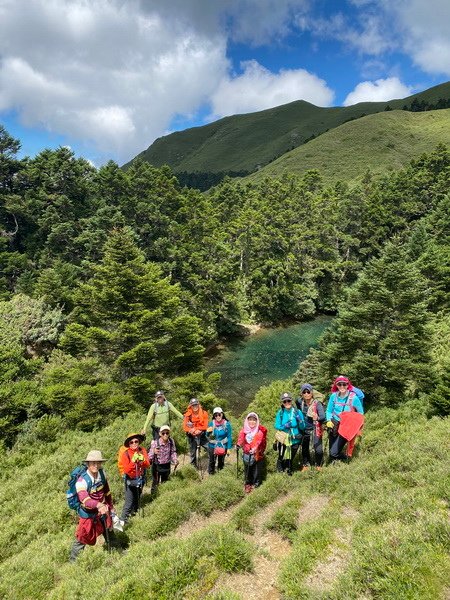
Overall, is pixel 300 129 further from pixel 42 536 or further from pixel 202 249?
pixel 42 536

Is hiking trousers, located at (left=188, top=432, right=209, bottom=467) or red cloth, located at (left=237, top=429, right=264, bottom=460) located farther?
hiking trousers, located at (left=188, top=432, right=209, bottom=467)

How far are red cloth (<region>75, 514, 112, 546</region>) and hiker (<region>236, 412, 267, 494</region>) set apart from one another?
130 inches

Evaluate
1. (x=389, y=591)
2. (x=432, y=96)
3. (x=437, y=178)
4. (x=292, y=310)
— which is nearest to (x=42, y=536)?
(x=389, y=591)

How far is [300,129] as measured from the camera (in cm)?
19275

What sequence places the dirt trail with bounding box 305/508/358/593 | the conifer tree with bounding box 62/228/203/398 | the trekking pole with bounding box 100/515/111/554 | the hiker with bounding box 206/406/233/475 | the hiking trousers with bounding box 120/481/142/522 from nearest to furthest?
the dirt trail with bounding box 305/508/358/593, the trekking pole with bounding box 100/515/111/554, the hiking trousers with bounding box 120/481/142/522, the hiker with bounding box 206/406/233/475, the conifer tree with bounding box 62/228/203/398

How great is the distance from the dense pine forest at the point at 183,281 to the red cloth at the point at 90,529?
10472 mm

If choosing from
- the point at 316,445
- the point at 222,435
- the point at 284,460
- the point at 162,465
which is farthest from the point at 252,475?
the point at 162,465

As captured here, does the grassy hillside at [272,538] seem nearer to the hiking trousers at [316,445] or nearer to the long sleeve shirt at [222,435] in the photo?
the hiking trousers at [316,445]

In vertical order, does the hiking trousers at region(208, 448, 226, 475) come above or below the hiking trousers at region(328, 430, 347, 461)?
below

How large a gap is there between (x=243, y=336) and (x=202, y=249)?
11.5m

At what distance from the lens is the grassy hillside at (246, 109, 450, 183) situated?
10075cm

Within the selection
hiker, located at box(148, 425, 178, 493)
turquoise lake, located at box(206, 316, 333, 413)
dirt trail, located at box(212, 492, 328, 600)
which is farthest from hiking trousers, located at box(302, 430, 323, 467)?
turquoise lake, located at box(206, 316, 333, 413)

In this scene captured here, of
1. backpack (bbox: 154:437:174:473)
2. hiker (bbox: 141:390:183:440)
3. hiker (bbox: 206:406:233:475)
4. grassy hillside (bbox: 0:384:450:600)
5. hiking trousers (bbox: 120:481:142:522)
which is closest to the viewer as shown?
grassy hillside (bbox: 0:384:450:600)

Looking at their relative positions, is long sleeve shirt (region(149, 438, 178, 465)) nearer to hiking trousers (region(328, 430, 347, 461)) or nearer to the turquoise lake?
hiking trousers (region(328, 430, 347, 461))
